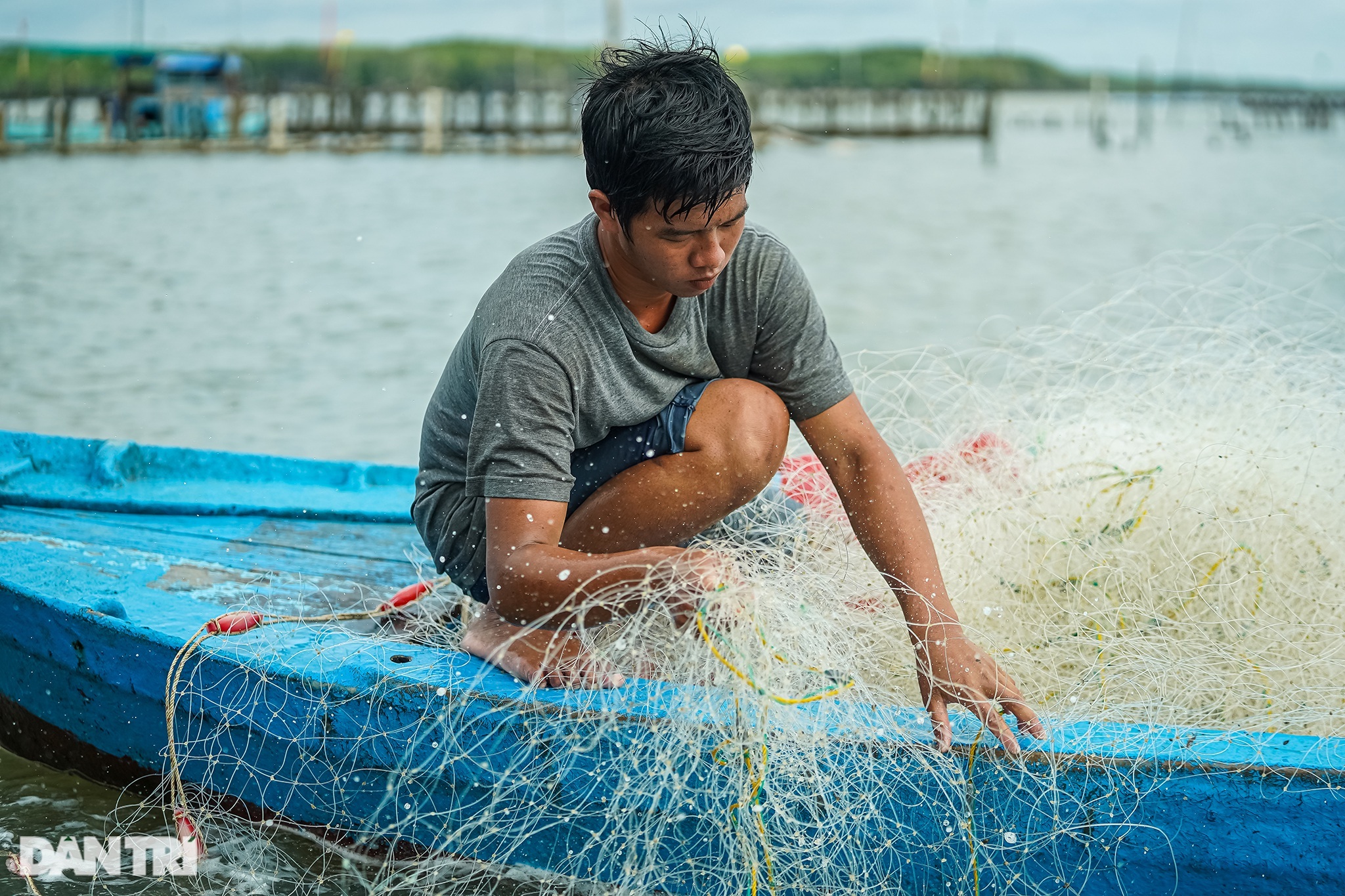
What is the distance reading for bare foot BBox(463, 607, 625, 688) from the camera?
2.08 m

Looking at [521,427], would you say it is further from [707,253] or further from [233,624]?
[233,624]

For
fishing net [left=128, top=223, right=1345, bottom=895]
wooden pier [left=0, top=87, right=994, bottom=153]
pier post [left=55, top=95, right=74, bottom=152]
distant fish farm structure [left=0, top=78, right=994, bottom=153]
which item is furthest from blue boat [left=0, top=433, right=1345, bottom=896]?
pier post [left=55, top=95, right=74, bottom=152]

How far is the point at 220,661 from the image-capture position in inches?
91.4

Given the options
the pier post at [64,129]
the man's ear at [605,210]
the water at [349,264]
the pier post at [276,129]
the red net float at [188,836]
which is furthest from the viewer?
the pier post at [276,129]

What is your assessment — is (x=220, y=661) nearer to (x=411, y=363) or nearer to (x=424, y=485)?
(x=424, y=485)

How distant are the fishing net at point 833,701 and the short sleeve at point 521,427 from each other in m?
0.23

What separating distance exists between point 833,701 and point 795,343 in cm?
67

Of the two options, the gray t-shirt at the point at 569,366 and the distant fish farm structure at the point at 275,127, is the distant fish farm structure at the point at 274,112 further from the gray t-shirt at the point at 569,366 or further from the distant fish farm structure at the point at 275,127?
the gray t-shirt at the point at 569,366

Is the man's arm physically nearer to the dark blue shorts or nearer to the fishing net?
the fishing net

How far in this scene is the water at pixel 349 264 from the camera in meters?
8.20

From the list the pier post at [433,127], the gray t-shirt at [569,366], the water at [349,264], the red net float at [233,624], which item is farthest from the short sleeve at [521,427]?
the pier post at [433,127]

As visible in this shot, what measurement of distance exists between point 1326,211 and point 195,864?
73.3 feet

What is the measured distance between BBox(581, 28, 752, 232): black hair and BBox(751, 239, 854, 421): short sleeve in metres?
0.32

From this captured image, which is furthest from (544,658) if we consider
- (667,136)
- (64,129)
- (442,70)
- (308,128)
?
(442,70)
